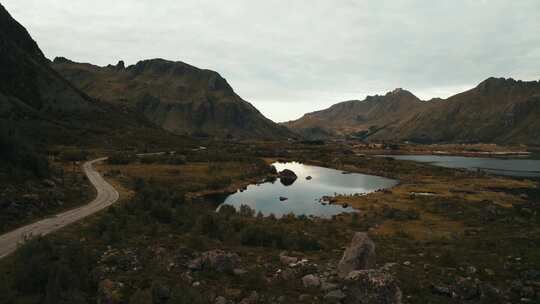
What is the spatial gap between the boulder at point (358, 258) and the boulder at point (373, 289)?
3838 millimetres

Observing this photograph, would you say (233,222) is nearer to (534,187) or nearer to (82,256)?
(82,256)

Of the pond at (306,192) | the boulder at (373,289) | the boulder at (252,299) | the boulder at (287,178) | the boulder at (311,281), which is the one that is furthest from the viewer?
the boulder at (287,178)

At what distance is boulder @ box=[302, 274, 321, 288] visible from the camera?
2477 cm

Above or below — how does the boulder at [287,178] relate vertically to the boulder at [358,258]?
below

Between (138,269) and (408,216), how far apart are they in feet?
167

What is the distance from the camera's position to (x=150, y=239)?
1356 inches

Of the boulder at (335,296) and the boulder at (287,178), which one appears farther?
the boulder at (287,178)

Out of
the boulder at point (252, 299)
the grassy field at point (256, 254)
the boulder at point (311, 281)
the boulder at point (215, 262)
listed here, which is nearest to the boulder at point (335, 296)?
the grassy field at point (256, 254)

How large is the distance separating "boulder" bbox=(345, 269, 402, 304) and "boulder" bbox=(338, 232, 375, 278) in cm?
384

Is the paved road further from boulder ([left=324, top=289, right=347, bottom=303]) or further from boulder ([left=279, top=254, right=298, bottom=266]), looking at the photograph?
boulder ([left=324, top=289, right=347, bottom=303])

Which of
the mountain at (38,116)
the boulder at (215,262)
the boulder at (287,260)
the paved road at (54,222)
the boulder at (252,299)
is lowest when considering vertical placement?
the boulder at (287,260)

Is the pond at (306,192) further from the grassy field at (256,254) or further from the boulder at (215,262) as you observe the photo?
the boulder at (215,262)

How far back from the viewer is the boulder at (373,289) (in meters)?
20.7

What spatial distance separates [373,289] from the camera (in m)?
20.9
